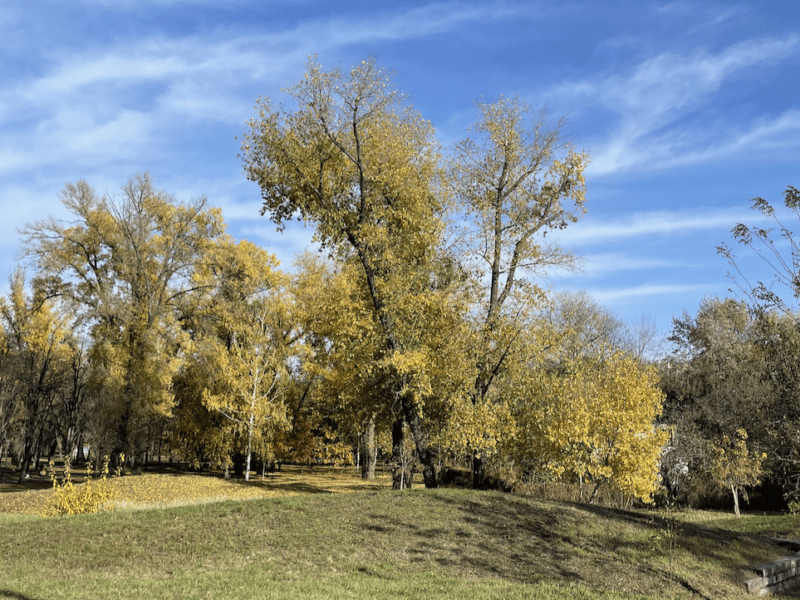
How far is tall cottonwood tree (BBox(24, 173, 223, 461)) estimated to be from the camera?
2608cm

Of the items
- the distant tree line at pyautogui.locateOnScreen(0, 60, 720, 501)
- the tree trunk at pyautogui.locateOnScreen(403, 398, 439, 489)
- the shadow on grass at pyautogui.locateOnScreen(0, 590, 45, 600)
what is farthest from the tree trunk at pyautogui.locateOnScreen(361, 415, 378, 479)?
the shadow on grass at pyautogui.locateOnScreen(0, 590, 45, 600)

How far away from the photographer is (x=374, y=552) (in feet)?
28.6

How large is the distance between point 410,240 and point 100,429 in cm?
2310

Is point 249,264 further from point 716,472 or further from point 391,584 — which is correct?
point 391,584

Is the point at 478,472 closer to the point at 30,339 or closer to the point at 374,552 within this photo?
the point at 374,552

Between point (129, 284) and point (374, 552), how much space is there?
74.9 ft

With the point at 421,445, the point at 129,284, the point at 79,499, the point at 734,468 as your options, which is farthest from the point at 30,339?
the point at 734,468

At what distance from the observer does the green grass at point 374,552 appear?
746cm

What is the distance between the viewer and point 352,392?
17656 mm

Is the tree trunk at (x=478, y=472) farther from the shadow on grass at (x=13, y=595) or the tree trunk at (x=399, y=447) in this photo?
the shadow on grass at (x=13, y=595)

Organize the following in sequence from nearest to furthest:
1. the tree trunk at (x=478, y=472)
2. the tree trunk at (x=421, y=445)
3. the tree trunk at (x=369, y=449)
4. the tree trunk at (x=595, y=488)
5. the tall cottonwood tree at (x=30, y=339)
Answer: the tree trunk at (x=595, y=488) < the tree trunk at (x=421, y=445) < the tree trunk at (x=478, y=472) < the tree trunk at (x=369, y=449) < the tall cottonwood tree at (x=30, y=339)

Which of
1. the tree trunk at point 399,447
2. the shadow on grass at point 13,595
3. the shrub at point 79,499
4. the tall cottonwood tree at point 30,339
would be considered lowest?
the shadow on grass at point 13,595

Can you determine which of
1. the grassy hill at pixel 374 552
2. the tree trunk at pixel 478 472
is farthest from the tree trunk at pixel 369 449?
the grassy hill at pixel 374 552

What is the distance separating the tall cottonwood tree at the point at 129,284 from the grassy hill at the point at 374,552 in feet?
51.3
